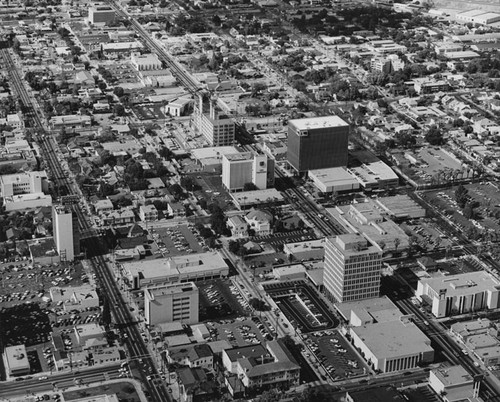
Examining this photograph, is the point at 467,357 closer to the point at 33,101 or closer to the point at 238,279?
the point at 238,279

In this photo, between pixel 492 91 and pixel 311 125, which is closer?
pixel 311 125

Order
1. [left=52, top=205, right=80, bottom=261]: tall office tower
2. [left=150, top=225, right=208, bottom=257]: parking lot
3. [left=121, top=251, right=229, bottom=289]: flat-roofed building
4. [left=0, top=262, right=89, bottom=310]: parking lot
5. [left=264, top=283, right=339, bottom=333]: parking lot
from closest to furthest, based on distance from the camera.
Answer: [left=264, top=283, right=339, bottom=333]: parking lot
[left=0, top=262, right=89, bottom=310]: parking lot
[left=121, top=251, right=229, bottom=289]: flat-roofed building
[left=52, top=205, right=80, bottom=261]: tall office tower
[left=150, top=225, right=208, bottom=257]: parking lot

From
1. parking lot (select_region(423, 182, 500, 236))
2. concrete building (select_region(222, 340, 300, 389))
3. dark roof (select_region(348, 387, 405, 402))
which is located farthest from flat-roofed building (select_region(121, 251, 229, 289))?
parking lot (select_region(423, 182, 500, 236))

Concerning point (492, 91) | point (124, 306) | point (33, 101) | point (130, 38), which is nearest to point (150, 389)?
point (124, 306)

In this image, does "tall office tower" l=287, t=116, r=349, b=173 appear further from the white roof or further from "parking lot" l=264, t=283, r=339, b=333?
"parking lot" l=264, t=283, r=339, b=333

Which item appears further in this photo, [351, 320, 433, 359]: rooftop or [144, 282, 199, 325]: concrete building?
[144, 282, 199, 325]: concrete building

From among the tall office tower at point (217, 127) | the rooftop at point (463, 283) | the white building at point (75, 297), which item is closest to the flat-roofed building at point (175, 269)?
the white building at point (75, 297)
